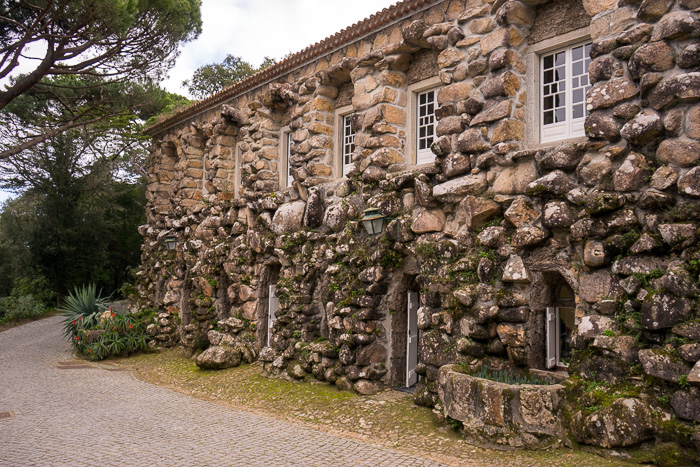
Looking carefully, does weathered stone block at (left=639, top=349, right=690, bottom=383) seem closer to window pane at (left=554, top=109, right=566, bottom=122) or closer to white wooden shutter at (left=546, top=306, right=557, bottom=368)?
white wooden shutter at (left=546, top=306, right=557, bottom=368)

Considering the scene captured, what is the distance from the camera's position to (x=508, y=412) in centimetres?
548

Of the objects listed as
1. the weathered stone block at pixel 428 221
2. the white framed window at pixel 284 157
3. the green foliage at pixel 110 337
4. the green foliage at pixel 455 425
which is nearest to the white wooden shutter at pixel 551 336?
the green foliage at pixel 455 425

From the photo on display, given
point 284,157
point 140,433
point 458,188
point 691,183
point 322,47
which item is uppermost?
point 322,47

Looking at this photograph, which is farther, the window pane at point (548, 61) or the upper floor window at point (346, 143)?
the upper floor window at point (346, 143)

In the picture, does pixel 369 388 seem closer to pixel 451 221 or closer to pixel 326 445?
pixel 326 445

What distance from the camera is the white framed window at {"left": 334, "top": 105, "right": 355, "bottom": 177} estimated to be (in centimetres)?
1012

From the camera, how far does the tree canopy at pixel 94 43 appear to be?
460 inches

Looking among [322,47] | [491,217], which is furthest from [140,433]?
[322,47]

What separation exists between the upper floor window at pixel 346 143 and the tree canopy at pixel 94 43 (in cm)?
559

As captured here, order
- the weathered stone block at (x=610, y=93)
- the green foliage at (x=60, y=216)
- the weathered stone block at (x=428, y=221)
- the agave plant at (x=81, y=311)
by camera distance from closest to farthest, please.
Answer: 1. the weathered stone block at (x=610, y=93)
2. the weathered stone block at (x=428, y=221)
3. the agave plant at (x=81, y=311)
4. the green foliage at (x=60, y=216)

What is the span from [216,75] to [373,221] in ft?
67.1

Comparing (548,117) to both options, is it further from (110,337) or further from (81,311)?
(81,311)

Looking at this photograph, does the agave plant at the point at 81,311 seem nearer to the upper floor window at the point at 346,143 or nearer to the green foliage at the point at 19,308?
the green foliage at the point at 19,308

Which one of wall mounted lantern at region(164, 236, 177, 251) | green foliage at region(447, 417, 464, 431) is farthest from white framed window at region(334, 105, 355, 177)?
wall mounted lantern at region(164, 236, 177, 251)
